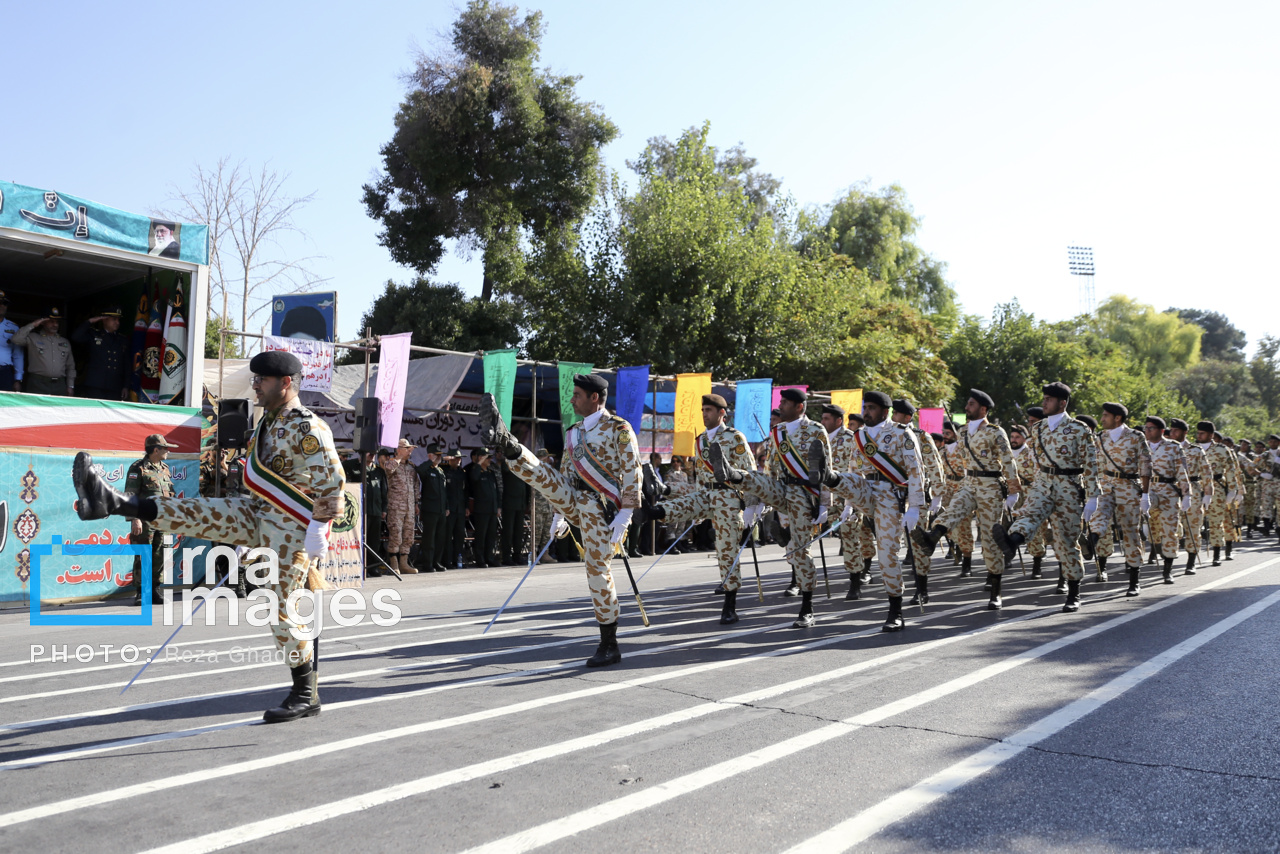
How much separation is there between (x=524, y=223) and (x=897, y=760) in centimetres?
2729

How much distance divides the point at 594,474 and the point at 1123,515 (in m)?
8.28

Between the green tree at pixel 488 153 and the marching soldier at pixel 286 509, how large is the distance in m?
24.2

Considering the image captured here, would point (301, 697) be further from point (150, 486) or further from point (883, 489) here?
point (150, 486)

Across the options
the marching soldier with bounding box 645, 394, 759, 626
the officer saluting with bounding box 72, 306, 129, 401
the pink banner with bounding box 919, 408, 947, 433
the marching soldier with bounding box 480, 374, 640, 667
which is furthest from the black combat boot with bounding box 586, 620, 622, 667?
the pink banner with bounding box 919, 408, 947, 433

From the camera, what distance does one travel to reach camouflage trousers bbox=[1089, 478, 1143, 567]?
11.5 meters

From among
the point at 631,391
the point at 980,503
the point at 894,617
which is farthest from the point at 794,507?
the point at 631,391

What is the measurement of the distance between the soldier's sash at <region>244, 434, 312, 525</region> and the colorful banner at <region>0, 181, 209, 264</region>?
802 cm

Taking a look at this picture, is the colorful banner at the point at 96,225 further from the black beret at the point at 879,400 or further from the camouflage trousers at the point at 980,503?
the camouflage trousers at the point at 980,503

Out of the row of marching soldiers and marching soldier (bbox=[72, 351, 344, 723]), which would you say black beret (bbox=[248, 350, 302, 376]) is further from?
the row of marching soldiers

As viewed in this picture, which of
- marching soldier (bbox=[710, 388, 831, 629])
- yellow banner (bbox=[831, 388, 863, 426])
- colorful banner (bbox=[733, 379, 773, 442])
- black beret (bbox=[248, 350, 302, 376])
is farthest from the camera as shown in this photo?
yellow banner (bbox=[831, 388, 863, 426])

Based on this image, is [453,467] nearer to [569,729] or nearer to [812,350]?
[569,729]

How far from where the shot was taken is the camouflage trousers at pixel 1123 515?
11461 mm

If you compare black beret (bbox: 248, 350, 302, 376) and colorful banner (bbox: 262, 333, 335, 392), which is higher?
colorful banner (bbox: 262, 333, 335, 392)

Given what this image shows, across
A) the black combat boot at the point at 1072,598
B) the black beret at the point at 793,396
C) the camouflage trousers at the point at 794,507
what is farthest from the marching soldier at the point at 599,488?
the black combat boot at the point at 1072,598
